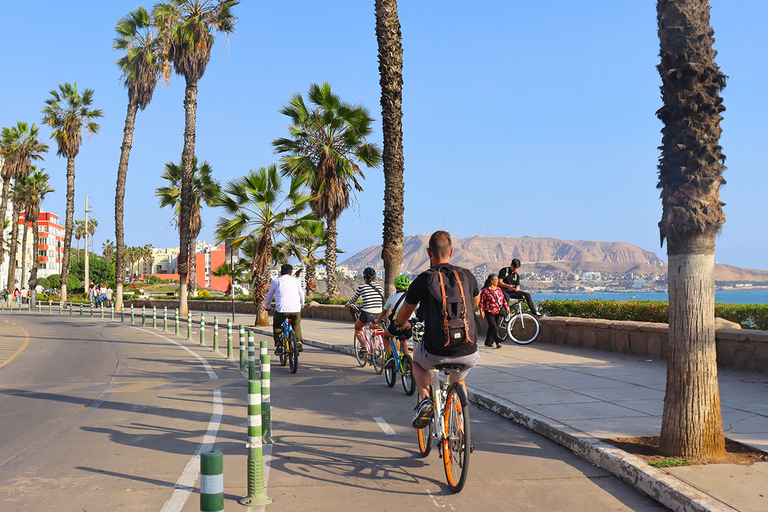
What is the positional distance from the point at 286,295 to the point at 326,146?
16.6m

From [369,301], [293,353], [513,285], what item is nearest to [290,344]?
[293,353]

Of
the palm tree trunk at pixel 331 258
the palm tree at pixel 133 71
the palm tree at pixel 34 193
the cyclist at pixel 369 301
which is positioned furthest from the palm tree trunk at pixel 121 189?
the cyclist at pixel 369 301

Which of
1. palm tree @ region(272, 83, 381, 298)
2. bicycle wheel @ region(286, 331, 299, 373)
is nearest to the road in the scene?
bicycle wheel @ region(286, 331, 299, 373)

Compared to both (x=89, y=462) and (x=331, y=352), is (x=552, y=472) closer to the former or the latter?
(x=89, y=462)

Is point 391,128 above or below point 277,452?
above

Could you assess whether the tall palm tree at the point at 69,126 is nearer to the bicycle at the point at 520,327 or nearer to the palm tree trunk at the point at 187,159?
the palm tree trunk at the point at 187,159

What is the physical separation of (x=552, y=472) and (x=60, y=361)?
12882mm

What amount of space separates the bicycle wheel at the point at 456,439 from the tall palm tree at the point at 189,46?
29.4m

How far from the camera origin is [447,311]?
200 inches

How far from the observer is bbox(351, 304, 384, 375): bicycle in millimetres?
11562

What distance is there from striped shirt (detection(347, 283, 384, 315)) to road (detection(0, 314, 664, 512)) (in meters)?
1.22

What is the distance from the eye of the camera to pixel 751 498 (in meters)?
4.48

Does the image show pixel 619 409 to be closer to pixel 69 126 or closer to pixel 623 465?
pixel 623 465

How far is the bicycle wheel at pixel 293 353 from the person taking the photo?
12164mm
